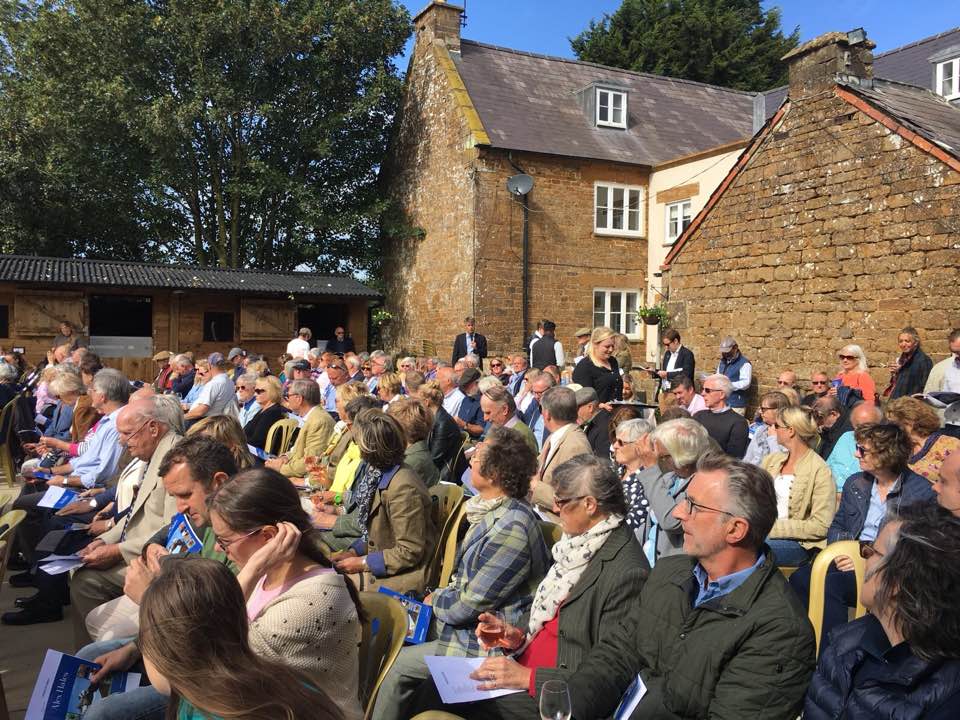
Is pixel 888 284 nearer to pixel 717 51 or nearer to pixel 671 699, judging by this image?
pixel 671 699

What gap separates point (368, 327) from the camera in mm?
23562

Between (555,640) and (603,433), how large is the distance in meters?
3.44

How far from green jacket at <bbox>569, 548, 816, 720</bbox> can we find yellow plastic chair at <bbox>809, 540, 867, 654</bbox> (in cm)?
88

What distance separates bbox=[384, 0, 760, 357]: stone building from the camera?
19.2 m

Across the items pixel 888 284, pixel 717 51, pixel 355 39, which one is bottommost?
pixel 888 284

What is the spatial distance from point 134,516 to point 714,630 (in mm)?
3255

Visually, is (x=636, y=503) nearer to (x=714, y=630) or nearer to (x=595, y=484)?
(x=595, y=484)

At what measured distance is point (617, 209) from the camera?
2070cm

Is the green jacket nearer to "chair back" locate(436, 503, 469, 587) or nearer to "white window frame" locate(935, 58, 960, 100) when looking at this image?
"chair back" locate(436, 503, 469, 587)

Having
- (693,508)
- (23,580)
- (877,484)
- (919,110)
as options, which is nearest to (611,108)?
(919,110)

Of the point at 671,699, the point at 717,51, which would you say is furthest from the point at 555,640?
the point at 717,51

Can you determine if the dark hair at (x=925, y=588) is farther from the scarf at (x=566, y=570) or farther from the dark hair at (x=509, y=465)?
the dark hair at (x=509, y=465)

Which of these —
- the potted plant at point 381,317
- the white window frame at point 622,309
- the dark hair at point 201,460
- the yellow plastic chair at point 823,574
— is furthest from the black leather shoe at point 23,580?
the potted plant at point 381,317

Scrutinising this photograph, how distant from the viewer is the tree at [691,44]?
31609mm
